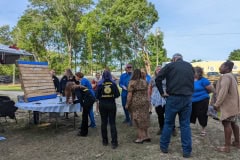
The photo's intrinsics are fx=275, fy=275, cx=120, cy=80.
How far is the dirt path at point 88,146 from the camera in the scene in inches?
187

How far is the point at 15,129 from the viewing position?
700cm

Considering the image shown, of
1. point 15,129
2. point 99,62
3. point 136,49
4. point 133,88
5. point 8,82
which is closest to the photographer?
point 133,88

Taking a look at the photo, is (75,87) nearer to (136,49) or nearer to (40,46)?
(136,49)

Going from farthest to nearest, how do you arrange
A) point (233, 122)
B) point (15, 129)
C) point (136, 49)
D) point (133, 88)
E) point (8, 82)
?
point (8, 82) → point (136, 49) → point (15, 129) → point (133, 88) → point (233, 122)

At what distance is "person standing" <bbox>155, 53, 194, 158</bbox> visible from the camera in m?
4.51

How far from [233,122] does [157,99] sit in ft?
5.14

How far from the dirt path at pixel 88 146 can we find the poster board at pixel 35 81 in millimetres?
878

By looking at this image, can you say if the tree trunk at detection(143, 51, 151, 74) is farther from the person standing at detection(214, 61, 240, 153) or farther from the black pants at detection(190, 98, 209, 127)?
the person standing at detection(214, 61, 240, 153)

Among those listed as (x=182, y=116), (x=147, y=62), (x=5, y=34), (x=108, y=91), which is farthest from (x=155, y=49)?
(x=5, y=34)

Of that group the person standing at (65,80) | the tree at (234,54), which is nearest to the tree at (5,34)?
the person standing at (65,80)

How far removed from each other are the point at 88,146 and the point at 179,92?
2.12 metres

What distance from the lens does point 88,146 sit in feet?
17.6

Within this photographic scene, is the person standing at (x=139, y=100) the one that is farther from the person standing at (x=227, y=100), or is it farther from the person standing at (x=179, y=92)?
the person standing at (x=227, y=100)

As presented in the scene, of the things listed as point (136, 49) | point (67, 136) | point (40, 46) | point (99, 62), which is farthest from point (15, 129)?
point (40, 46)
